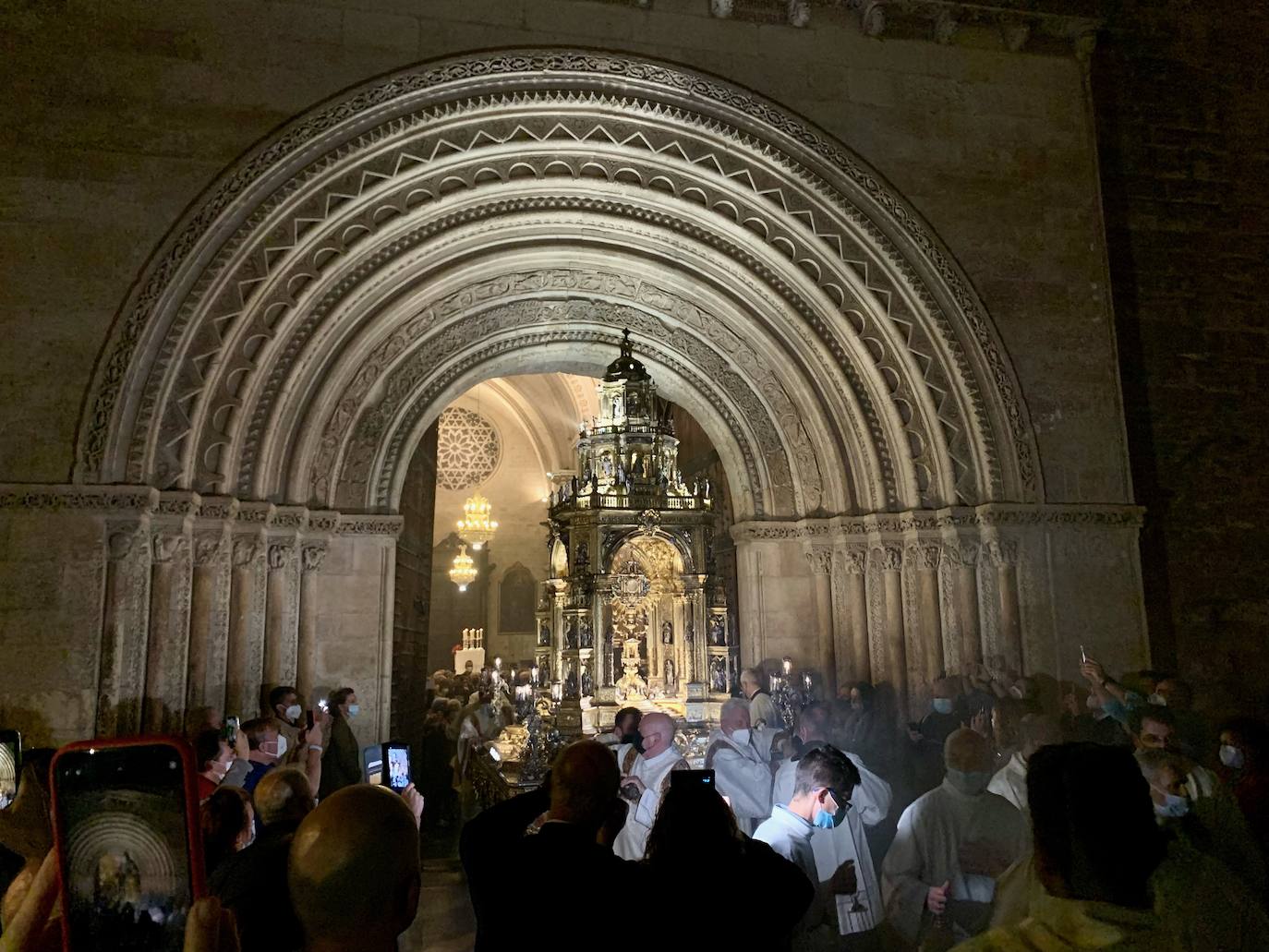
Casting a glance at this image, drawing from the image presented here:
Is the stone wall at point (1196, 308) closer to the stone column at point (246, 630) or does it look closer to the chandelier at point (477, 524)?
the stone column at point (246, 630)

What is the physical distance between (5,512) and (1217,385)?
10.0m

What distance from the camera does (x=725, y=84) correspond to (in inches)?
296

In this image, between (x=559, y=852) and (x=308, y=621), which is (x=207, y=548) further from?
(x=559, y=852)

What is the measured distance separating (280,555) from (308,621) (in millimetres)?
633

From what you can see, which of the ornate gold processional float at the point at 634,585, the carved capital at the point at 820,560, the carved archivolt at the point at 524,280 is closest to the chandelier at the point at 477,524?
the ornate gold processional float at the point at 634,585

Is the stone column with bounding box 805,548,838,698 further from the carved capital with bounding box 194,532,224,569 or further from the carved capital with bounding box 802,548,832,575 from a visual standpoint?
the carved capital with bounding box 194,532,224,569

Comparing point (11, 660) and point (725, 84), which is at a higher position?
point (725, 84)

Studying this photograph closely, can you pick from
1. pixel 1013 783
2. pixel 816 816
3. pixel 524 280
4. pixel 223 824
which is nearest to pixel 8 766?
pixel 223 824

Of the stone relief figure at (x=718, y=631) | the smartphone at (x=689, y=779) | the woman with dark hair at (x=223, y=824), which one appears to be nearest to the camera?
the smartphone at (x=689, y=779)

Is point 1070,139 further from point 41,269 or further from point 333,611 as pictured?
point 41,269

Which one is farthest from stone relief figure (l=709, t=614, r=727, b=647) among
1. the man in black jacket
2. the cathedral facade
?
the man in black jacket

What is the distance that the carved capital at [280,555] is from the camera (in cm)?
→ 736

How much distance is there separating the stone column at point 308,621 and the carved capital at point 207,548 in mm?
861

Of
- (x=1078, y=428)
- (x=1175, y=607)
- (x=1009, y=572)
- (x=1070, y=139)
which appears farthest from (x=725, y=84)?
(x=1175, y=607)
